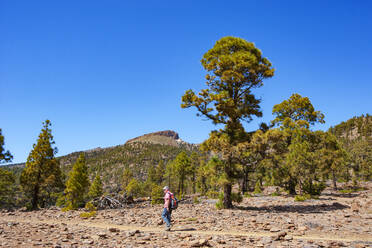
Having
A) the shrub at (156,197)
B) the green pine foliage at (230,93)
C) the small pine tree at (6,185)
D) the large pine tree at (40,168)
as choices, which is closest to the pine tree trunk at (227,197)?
the green pine foliage at (230,93)

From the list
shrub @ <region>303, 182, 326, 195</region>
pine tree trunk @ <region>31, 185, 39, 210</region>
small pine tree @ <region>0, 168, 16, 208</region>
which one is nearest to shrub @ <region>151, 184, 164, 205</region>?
pine tree trunk @ <region>31, 185, 39, 210</region>

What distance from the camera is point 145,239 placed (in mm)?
8508

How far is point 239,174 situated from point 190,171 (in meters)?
41.5

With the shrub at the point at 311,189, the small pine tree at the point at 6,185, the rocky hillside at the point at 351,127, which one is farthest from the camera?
the rocky hillside at the point at 351,127

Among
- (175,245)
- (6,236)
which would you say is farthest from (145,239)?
(6,236)

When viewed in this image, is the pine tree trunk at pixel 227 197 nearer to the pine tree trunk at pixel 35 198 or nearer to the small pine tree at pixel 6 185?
the pine tree trunk at pixel 35 198

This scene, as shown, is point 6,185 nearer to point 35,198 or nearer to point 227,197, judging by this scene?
point 35,198

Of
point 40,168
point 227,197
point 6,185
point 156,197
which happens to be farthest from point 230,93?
point 6,185

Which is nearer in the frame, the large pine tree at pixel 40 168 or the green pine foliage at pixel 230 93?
the green pine foliage at pixel 230 93

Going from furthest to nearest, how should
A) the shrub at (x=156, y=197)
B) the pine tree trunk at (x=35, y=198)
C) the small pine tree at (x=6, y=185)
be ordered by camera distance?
the small pine tree at (x=6, y=185) < the shrub at (x=156, y=197) < the pine tree trunk at (x=35, y=198)

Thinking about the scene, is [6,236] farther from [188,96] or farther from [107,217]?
[188,96]

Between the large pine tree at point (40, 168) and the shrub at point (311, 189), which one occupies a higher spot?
the large pine tree at point (40, 168)

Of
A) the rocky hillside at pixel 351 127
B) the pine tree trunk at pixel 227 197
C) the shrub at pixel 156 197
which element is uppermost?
the rocky hillside at pixel 351 127

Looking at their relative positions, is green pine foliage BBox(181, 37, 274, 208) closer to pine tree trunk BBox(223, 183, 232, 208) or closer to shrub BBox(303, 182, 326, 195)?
pine tree trunk BBox(223, 183, 232, 208)
